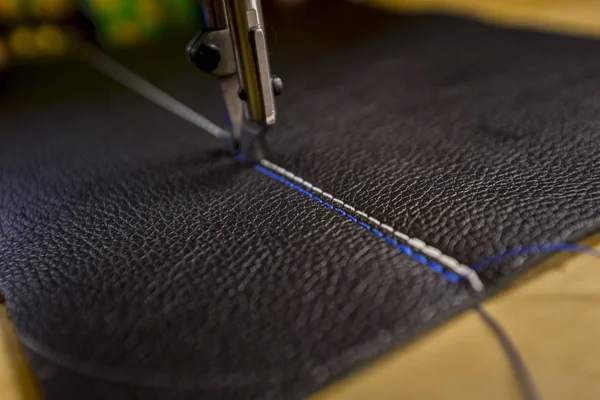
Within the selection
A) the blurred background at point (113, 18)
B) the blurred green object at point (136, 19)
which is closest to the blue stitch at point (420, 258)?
the blurred background at point (113, 18)

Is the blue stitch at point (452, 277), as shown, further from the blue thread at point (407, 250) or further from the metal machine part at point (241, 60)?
the metal machine part at point (241, 60)

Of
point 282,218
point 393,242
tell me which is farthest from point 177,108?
point 393,242

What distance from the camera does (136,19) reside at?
4.82ft

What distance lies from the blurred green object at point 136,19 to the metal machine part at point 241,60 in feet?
2.89

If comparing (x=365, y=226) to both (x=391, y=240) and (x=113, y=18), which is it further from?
(x=113, y=18)

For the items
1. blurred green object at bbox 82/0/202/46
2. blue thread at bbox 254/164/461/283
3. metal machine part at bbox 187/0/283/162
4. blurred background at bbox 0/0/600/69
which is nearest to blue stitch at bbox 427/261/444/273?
blue thread at bbox 254/164/461/283

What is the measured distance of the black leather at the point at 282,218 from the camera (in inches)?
15.9

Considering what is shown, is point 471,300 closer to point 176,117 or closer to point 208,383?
point 208,383

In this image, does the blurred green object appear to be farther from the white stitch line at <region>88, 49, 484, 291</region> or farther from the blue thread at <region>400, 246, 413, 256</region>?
the blue thread at <region>400, 246, 413, 256</region>

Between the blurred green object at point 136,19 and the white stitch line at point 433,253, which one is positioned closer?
the white stitch line at point 433,253

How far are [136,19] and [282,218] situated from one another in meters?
1.11

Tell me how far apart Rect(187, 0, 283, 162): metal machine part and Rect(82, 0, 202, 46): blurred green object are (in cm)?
88

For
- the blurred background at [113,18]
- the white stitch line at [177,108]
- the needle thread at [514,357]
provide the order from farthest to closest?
the blurred background at [113,18]
the white stitch line at [177,108]
the needle thread at [514,357]

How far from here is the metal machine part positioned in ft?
1.87
